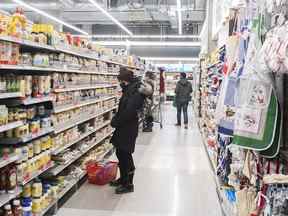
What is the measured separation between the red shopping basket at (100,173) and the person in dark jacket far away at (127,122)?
350 mm

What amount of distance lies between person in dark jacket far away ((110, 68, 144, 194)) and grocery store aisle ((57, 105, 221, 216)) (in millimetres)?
333

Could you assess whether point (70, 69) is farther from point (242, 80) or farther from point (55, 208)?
point (242, 80)

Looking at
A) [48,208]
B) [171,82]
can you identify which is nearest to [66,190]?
[48,208]

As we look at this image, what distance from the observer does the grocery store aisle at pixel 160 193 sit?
184 inches

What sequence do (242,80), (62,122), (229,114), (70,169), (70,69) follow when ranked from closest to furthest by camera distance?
1. (242,80)
2. (229,114)
3. (62,122)
4. (70,69)
5. (70,169)

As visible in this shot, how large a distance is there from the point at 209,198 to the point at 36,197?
2414mm

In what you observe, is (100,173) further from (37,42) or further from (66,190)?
(37,42)

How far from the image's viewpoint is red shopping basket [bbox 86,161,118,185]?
5645 millimetres

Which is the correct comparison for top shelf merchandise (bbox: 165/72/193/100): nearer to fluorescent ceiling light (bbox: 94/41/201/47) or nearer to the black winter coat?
fluorescent ceiling light (bbox: 94/41/201/47)

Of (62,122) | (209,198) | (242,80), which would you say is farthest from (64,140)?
(242,80)

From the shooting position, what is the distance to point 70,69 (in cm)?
507

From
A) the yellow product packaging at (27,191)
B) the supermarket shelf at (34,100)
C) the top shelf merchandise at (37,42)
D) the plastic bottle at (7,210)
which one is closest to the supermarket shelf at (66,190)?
the yellow product packaging at (27,191)

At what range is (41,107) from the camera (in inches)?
163

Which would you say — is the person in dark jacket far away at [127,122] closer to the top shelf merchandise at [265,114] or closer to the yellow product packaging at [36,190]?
the yellow product packaging at [36,190]
